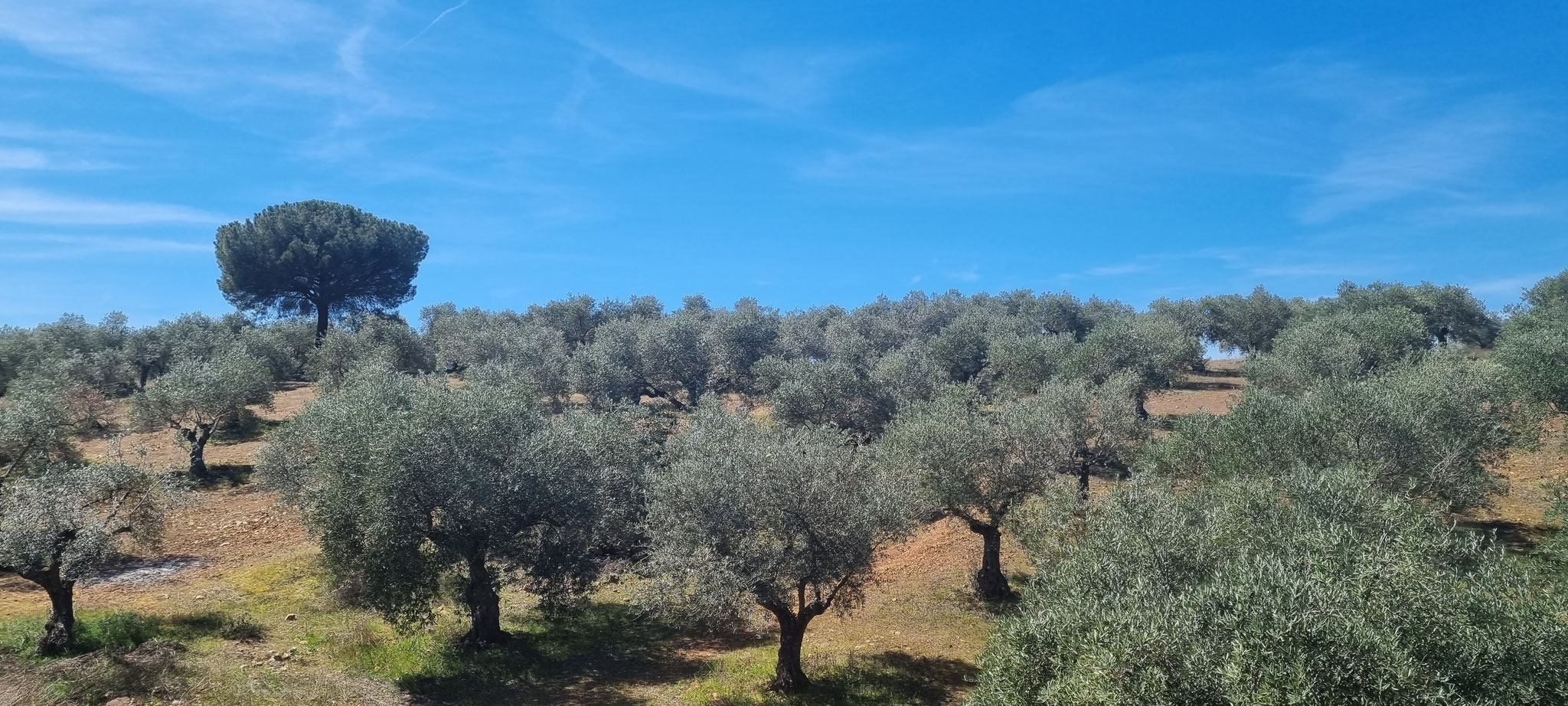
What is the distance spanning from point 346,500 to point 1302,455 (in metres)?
34.9

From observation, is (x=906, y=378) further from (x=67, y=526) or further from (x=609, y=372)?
(x=67, y=526)

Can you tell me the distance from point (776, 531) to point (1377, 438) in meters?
25.0

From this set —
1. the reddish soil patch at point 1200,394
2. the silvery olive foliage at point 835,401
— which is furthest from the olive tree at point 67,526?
the reddish soil patch at point 1200,394

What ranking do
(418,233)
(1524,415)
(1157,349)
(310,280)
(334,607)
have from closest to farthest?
(334,607) < (1524,415) < (1157,349) < (310,280) < (418,233)

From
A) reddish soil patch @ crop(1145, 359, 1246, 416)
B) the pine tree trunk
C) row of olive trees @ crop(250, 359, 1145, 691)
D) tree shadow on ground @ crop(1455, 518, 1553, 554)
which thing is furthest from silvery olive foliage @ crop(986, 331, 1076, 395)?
the pine tree trunk

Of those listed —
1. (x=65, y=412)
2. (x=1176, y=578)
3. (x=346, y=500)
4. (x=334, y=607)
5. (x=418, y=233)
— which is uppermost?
(x=418, y=233)

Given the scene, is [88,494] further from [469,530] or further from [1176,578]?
[1176,578]

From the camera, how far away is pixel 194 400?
140 ft

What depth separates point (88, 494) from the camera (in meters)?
24.0

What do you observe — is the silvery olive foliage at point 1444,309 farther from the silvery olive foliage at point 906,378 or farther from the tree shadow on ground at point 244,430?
the tree shadow on ground at point 244,430

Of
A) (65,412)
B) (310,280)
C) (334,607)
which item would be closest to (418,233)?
(310,280)

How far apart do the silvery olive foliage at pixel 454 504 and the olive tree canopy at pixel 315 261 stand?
191 ft

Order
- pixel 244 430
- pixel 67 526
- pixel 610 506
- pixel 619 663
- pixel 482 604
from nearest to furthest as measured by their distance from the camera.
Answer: pixel 67 526
pixel 482 604
pixel 619 663
pixel 610 506
pixel 244 430

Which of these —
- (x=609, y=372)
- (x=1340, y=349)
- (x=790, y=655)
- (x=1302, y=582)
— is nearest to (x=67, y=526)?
(x=790, y=655)
